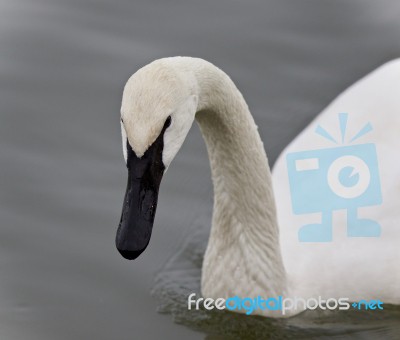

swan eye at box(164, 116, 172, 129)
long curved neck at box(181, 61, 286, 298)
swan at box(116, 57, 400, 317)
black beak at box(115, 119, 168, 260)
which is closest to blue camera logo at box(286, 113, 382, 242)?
swan at box(116, 57, 400, 317)

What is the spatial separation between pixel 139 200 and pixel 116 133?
3.09m

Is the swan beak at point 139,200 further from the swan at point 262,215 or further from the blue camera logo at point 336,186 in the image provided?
the blue camera logo at point 336,186

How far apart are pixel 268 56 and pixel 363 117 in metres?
1.88

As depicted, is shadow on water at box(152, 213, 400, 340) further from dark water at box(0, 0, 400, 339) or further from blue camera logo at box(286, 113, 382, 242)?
blue camera logo at box(286, 113, 382, 242)

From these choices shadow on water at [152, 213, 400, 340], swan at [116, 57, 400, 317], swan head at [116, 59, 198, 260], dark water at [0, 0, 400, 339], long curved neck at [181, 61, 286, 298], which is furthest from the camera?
dark water at [0, 0, 400, 339]

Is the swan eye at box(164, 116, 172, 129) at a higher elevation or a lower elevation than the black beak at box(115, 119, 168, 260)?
higher

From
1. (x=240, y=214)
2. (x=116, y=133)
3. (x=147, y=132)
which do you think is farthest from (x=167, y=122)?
(x=116, y=133)

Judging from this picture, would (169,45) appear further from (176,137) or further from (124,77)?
(176,137)

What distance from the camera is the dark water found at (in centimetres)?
668

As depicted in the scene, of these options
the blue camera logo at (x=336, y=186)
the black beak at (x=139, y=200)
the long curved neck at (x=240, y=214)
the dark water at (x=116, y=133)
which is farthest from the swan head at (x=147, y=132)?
the blue camera logo at (x=336, y=186)

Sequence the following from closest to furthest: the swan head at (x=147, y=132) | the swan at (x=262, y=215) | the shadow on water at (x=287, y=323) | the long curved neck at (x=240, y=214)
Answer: the swan head at (x=147, y=132)
the swan at (x=262, y=215)
the long curved neck at (x=240, y=214)
the shadow on water at (x=287, y=323)

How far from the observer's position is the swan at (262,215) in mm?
5133

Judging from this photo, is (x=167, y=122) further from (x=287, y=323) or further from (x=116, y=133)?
(x=116, y=133)

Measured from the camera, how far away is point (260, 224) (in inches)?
252
